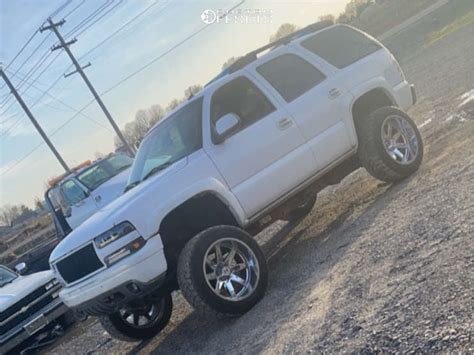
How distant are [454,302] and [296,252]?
3.12 metres

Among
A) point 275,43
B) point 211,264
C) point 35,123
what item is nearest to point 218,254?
point 211,264

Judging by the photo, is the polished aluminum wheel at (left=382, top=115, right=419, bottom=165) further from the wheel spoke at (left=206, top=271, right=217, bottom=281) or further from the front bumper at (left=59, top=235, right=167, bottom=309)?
the front bumper at (left=59, top=235, right=167, bottom=309)

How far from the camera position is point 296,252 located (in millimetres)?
6242

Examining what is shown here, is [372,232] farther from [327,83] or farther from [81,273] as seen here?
[81,273]

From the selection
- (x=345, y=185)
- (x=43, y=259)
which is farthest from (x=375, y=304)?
(x=43, y=259)

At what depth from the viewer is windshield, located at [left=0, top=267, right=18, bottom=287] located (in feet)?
32.2

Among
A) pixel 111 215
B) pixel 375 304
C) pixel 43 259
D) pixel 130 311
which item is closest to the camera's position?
pixel 375 304

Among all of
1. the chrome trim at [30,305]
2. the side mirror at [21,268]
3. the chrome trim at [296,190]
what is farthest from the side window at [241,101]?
the side mirror at [21,268]

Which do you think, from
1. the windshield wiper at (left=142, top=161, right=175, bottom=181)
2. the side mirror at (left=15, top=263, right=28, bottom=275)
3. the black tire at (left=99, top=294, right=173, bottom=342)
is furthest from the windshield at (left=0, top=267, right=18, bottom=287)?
the windshield wiper at (left=142, top=161, right=175, bottom=181)

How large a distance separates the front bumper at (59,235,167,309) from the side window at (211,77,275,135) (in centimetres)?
172

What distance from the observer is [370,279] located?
4.09 meters

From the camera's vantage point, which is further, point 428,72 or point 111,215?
point 428,72

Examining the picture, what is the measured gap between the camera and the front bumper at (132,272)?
182 inches

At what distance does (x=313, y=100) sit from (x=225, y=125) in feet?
4.50
